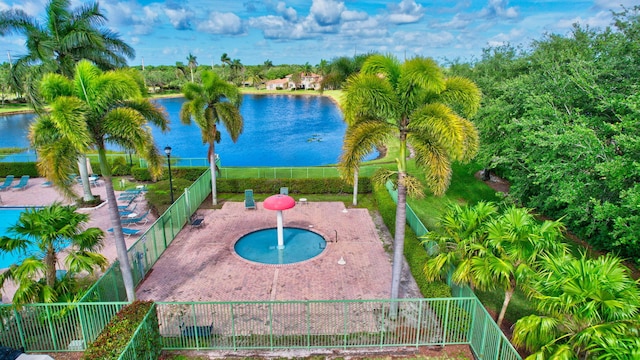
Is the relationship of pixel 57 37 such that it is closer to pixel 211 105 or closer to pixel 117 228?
pixel 211 105

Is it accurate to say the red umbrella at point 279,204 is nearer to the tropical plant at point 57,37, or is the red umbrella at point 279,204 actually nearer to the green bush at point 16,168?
the tropical plant at point 57,37

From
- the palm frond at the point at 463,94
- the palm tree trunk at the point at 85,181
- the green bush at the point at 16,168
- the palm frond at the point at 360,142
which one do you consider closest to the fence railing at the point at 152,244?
the palm tree trunk at the point at 85,181

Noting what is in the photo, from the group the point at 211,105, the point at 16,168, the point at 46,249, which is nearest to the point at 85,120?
the point at 46,249

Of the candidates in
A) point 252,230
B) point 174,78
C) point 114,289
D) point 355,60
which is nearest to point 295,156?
point 355,60

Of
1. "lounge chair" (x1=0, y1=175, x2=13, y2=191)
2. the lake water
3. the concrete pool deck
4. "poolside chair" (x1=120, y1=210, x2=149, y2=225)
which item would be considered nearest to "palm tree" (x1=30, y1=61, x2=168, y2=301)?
the concrete pool deck

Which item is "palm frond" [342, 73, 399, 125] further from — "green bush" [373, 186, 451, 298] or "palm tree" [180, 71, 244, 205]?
"palm tree" [180, 71, 244, 205]

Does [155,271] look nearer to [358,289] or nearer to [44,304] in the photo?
[44,304]
